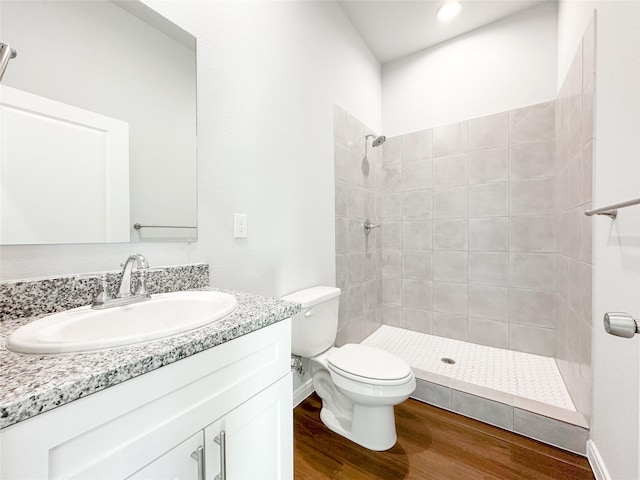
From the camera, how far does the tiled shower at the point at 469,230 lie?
72.4 inches

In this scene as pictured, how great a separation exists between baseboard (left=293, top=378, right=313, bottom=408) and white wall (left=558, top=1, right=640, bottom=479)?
1345mm

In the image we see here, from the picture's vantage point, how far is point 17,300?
2.23 feet

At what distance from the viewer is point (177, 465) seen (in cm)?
53

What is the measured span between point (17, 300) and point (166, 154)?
61cm

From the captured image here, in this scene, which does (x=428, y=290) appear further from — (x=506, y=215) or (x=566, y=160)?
(x=566, y=160)

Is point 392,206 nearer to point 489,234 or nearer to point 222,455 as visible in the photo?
point 489,234

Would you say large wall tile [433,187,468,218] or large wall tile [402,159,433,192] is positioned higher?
large wall tile [402,159,433,192]

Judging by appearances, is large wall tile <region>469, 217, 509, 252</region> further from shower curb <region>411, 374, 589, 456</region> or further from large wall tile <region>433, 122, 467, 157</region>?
shower curb <region>411, 374, 589, 456</region>

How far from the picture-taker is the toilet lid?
121cm

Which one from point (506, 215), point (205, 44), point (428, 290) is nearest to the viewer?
point (205, 44)

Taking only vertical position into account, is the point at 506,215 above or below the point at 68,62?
below

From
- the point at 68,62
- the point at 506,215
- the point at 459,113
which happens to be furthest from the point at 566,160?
the point at 68,62

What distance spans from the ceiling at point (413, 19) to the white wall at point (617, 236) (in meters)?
0.89

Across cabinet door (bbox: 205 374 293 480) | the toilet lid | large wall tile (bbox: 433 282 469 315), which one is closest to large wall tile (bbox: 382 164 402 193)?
large wall tile (bbox: 433 282 469 315)
